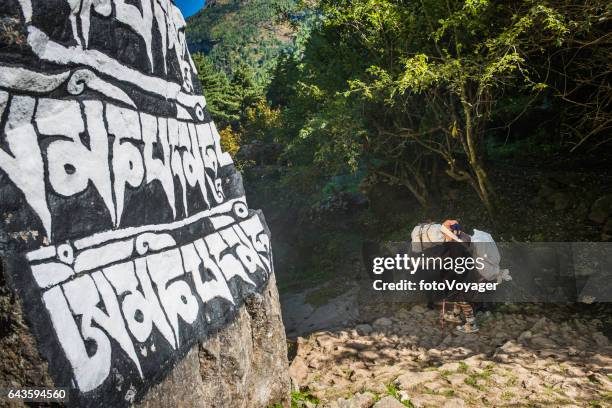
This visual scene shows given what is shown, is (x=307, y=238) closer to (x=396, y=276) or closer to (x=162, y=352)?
(x=396, y=276)

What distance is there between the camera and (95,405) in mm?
2041

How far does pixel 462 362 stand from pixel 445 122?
296 inches

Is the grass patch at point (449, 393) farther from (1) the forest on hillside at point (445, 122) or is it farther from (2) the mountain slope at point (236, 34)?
(2) the mountain slope at point (236, 34)

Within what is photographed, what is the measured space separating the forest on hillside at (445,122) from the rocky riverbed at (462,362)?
3.63 m

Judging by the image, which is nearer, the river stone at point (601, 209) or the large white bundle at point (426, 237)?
the large white bundle at point (426, 237)

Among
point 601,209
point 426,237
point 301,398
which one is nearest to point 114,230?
point 301,398

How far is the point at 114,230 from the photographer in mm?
2635

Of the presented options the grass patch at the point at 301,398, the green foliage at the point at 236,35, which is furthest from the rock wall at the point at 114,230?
the green foliage at the point at 236,35

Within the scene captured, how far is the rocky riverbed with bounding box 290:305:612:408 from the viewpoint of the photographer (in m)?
4.13

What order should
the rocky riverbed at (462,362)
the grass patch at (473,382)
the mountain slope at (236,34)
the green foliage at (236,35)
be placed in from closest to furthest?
the rocky riverbed at (462,362) → the grass patch at (473,382) → the green foliage at (236,35) → the mountain slope at (236,34)

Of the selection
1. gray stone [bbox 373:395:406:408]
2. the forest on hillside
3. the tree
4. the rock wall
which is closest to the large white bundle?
the forest on hillside

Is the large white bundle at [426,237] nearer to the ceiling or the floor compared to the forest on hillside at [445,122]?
nearer to the floor

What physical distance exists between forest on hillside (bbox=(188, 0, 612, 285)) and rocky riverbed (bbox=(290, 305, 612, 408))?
143 inches

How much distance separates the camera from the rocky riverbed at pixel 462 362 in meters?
4.13
